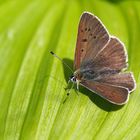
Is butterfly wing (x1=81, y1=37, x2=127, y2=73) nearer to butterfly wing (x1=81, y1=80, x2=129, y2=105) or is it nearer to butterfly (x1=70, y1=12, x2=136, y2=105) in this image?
butterfly (x1=70, y1=12, x2=136, y2=105)

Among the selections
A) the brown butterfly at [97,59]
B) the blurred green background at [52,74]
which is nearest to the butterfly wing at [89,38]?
the brown butterfly at [97,59]

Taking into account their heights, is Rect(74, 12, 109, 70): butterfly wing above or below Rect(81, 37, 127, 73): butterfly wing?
above

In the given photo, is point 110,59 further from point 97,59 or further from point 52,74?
point 52,74

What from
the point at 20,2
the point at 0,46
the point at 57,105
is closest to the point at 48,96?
the point at 57,105

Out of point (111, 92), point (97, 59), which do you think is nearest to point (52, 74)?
point (97, 59)

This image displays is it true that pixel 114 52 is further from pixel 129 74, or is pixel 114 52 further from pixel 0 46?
pixel 0 46

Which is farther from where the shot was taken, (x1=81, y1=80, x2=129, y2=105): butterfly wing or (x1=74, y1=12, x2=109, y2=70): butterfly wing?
(x1=74, y1=12, x2=109, y2=70): butterfly wing

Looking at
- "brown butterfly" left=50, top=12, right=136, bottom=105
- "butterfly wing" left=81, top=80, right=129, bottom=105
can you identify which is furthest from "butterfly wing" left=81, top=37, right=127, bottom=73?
"butterfly wing" left=81, top=80, right=129, bottom=105
